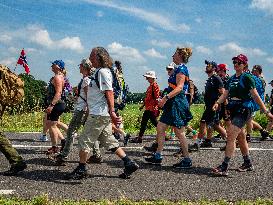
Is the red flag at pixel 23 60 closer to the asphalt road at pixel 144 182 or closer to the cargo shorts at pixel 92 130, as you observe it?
the asphalt road at pixel 144 182

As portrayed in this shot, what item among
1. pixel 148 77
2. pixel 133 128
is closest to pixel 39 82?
pixel 133 128

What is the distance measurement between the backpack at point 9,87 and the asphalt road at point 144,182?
45.1 inches

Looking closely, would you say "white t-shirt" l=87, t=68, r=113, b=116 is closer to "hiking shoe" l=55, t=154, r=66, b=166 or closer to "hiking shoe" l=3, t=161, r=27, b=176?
"hiking shoe" l=3, t=161, r=27, b=176

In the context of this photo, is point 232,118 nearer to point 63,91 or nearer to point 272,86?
point 63,91

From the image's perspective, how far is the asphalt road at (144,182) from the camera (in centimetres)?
531

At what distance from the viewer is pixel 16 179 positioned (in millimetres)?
6082

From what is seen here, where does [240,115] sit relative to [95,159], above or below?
above

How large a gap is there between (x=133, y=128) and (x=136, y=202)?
1193 centimetres

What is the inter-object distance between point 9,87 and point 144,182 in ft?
8.05

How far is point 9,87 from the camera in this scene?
6.25m

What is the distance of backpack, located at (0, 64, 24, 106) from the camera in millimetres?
6215

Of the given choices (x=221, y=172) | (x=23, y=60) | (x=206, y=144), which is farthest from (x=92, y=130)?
(x=23, y=60)

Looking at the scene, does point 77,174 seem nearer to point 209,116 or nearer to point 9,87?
point 9,87

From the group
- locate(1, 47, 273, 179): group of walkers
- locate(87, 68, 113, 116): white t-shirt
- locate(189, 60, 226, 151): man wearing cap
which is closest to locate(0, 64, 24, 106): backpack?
locate(1, 47, 273, 179): group of walkers
